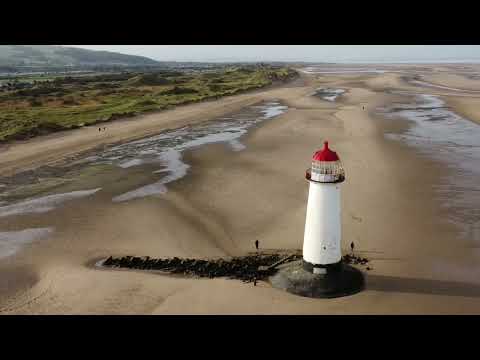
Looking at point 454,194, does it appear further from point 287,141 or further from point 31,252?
point 31,252

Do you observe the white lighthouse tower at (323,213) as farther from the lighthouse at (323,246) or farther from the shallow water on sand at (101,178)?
the shallow water on sand at (101,178)

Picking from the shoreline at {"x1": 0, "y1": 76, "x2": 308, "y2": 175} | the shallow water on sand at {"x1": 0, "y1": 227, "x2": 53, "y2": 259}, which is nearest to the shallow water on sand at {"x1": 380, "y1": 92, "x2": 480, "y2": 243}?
the shallow water on sand at {"x1": 0, "y1": 227, "x2": 53, "y2": 259}

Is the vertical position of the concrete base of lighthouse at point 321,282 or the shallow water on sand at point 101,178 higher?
the concrete base of lighthouse at point 321,282

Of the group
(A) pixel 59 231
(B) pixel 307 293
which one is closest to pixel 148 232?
(A) pixel 59 231

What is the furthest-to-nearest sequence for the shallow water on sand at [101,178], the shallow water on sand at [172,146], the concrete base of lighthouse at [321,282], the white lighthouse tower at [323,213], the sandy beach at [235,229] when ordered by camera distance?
1. the shallow water on sand at [172,146]
2. the shallow water on sand at [101,178]
3. the sandy beach at [235,229]
4. the concrete base of lighthouse at [321,282]
5. the white lighthouse tower at [323,213]

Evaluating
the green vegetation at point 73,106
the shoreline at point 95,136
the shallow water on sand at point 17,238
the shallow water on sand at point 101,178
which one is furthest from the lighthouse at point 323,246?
the green vegetation at point 73,106

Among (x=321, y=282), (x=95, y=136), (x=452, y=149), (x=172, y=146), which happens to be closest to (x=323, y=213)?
(x=321, y=282)

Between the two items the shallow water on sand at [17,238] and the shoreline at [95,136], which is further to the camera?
the shoreline at [95,136]

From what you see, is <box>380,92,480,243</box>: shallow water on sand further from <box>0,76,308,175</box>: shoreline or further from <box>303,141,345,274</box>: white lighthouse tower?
<box>0,76,308,175</box>: shoreline
